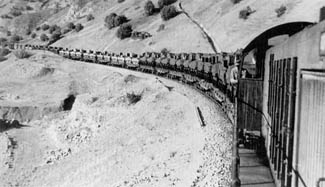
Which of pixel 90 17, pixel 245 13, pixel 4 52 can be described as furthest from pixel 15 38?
pixel 245 13

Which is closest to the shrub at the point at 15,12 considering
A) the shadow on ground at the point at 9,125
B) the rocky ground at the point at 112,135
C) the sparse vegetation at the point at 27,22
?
the sparse vegetation at the point at 27,22

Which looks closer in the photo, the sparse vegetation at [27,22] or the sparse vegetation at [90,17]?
the sparse vegetation at [90,17]

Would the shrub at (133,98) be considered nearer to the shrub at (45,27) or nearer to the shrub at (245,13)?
the shrub at (245,13)

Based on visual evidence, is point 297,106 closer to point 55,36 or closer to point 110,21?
point 110,21

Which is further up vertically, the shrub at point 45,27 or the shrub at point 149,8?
the shrub at point 149,8

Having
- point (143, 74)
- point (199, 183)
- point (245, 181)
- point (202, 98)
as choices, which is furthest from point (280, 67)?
point (143, 74)

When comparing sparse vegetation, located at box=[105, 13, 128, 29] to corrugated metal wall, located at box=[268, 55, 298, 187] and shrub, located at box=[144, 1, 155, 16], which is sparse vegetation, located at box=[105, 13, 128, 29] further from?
corrugated metal wall, located at box=[268, 55, 298, 187]

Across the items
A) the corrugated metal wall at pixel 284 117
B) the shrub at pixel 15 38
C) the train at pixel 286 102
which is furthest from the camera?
the shrub at pixel 15 38
